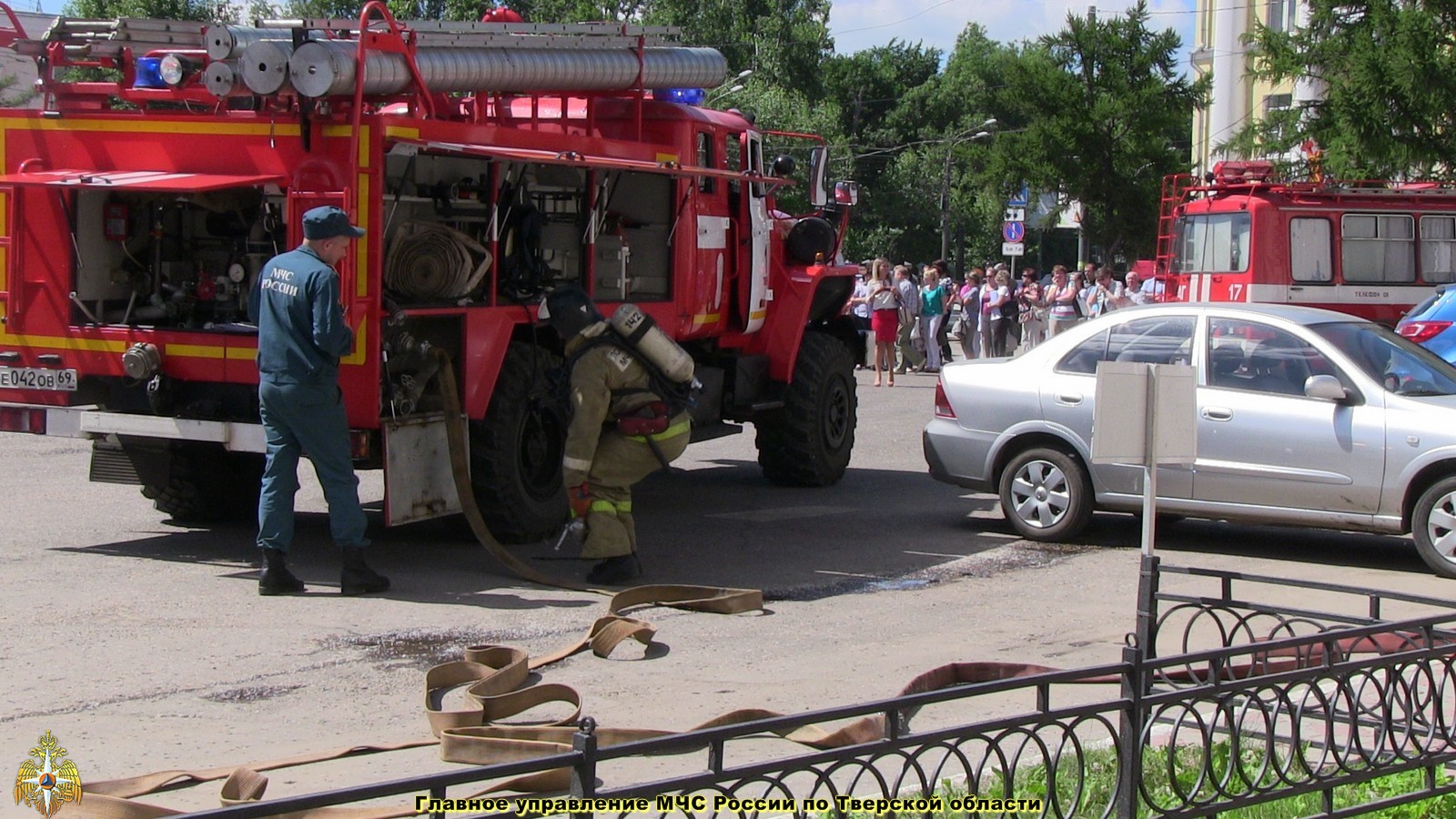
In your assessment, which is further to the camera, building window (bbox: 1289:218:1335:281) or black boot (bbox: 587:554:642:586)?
building window (bbox: 1289:218:1335:281)

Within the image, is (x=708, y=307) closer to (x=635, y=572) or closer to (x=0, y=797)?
(x=635, y=572)

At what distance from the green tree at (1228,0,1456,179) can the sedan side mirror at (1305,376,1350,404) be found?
17.4 m

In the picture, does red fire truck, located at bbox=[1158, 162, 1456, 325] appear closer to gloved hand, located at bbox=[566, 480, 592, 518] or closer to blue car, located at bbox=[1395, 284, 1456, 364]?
blue car, located at bbox=[1395, 284, 1456, 364]

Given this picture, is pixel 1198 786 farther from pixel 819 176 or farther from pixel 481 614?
pixel 819 176

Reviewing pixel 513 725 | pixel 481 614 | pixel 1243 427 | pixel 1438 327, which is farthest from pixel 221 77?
pixel 1438 327

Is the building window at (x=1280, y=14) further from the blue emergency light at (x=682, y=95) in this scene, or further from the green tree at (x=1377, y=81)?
the blue emergency light at (x=682, y=95)

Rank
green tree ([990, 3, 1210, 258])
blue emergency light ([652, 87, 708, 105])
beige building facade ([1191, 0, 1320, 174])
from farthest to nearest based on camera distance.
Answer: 1. beige building facade ([1191, 0, 1320, 174])
2. green tree ([990, 3, 1210, 258])
3. blue emergency light ([652, 87, 708, 105])

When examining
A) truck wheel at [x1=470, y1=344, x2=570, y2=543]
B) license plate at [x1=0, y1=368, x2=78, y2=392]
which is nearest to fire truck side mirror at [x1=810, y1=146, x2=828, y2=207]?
truck wheel at [x1=470, y1=344, x2=570, y2=543]

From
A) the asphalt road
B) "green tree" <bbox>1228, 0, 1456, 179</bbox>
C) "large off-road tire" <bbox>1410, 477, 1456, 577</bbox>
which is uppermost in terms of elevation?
"green tree" <bbox>1228, 0, 1456, 179</bbox>

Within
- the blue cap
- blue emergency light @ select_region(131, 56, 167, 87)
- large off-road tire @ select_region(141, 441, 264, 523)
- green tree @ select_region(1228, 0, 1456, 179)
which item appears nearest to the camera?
the blue cap

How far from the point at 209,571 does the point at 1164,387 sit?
17.5 feet

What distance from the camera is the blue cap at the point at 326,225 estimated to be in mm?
7766

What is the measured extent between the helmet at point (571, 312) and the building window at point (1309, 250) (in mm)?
16757

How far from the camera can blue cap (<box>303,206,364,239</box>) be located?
7.77 meters
